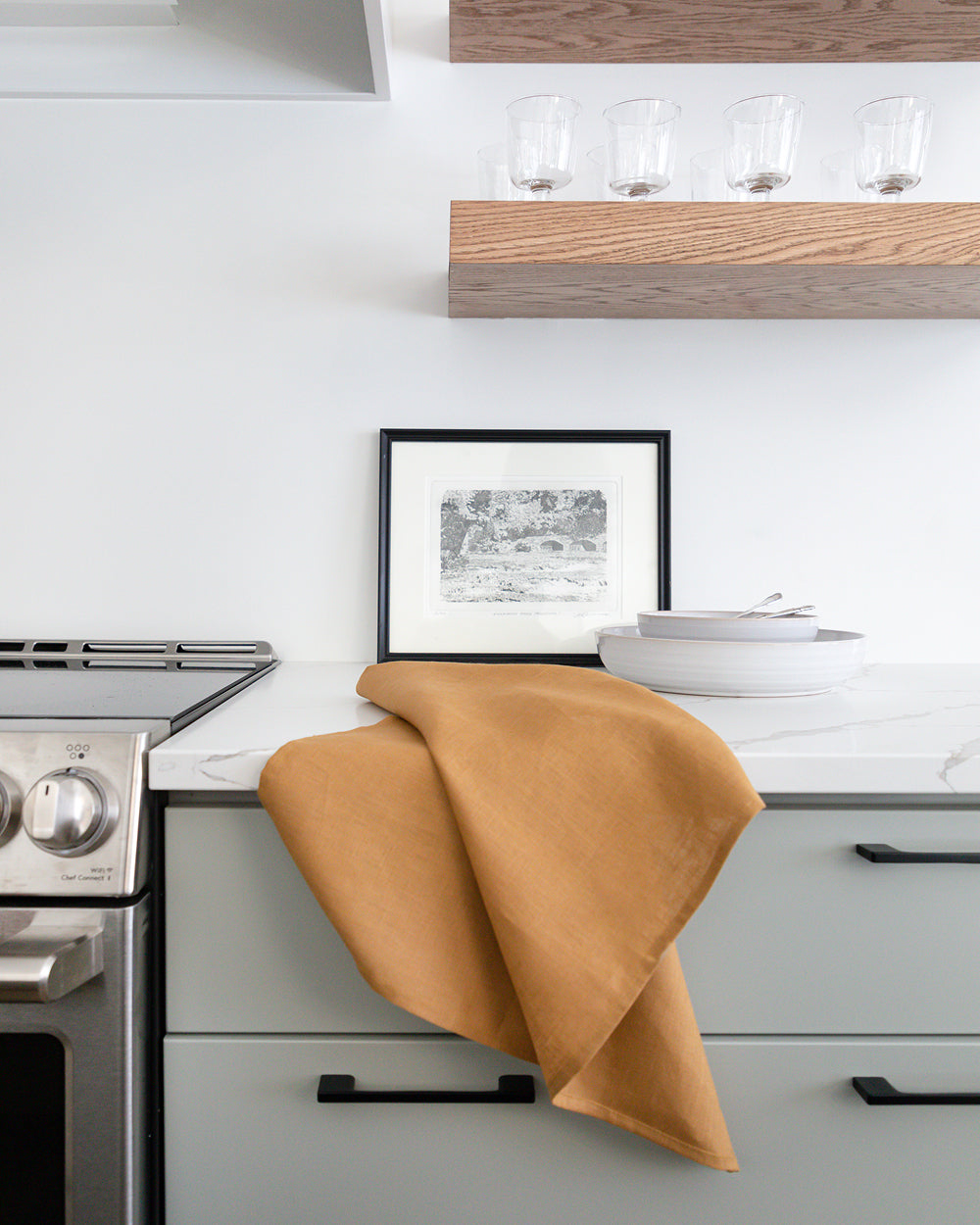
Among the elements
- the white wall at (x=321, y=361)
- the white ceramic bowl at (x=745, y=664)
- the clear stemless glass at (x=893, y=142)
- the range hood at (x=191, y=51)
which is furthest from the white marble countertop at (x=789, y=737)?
the range hood at (x=191, y=51)

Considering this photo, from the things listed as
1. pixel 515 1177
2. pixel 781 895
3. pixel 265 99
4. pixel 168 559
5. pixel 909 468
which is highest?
pixel 265 99

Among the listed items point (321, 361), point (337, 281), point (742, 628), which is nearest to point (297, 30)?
point (337, 281)

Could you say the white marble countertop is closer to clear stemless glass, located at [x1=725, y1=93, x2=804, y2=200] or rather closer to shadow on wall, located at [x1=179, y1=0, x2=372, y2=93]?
clear stemless glass, located at [x1=725, y1=93, x2=804, y2=200]

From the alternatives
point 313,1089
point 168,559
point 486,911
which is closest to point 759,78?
point 168,559

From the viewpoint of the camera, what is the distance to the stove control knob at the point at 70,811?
644 mm

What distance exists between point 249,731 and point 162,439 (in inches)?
28.3

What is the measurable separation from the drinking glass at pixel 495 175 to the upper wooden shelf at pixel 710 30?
223 millimetres

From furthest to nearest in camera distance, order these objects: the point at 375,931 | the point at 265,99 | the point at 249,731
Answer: the point at 265,99 → the point at 249,731 → the point at 375,931

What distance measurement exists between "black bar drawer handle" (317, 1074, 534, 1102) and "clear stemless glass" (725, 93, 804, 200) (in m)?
1.11

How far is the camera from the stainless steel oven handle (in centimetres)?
61

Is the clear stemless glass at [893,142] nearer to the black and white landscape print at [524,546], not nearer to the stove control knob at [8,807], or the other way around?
the black and white landscape print at [524,546]

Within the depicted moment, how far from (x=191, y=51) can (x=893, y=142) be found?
1012mm

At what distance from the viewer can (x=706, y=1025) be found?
27.8 inches

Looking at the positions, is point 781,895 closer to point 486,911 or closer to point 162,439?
point 486,911
